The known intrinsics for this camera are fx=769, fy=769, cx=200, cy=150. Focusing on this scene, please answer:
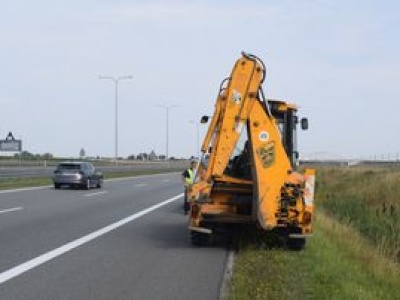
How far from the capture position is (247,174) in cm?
1466

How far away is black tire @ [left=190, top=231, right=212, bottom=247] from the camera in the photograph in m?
14.5

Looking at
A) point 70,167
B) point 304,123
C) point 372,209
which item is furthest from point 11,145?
point 304,123

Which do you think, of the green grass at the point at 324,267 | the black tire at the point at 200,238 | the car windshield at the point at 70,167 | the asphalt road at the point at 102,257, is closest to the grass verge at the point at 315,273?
the green grass at the point at 324,267

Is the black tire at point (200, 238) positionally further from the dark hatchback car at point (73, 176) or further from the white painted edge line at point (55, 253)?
the dark hatchback car at point (73, 176)

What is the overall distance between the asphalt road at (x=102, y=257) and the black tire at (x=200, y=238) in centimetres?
20

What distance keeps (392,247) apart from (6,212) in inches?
423

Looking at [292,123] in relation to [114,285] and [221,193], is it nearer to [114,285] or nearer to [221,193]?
[221,193]

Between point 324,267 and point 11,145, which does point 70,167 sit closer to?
point 324,267

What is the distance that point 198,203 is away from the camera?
45.8ft

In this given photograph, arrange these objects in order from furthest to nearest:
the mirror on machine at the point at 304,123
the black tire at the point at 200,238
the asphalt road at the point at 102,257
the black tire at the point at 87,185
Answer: the black tire at the point at 87,185, the mirror on machine at the point at 304,123, the black tire at the point at 200,238, the asphalt road at the point at 102,257

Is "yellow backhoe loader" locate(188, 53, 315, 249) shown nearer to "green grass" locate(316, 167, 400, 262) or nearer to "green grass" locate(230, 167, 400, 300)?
"green grass" locate(230, 167, 400, 300)

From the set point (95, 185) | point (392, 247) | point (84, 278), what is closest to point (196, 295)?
point (84, 278)

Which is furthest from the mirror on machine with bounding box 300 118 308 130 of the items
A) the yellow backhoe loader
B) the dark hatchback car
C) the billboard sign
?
the billboard sign

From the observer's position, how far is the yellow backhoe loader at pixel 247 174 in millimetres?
13367
